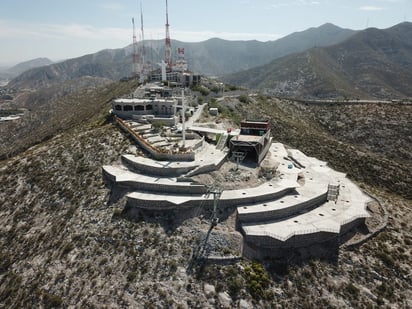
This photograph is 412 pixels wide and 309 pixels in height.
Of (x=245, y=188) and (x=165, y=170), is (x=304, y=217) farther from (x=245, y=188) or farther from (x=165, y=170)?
(x=165, y=170)

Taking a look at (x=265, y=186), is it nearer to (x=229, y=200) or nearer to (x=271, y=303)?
(x=229, y=200)

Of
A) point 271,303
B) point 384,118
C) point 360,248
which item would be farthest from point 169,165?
point 384,118

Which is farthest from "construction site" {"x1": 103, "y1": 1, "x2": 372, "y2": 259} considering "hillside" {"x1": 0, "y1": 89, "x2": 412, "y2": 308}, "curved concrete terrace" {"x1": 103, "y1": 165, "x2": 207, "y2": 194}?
"hillside" {"x1": 0, "y1": 89, "x2": 412, "y2": 308}

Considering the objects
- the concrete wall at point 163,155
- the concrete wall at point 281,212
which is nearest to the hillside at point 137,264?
the concrete wall at point 281,212

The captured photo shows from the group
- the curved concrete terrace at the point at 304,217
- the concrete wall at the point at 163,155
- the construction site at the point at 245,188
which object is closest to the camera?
the curved concrete terrace at the point at 304,217

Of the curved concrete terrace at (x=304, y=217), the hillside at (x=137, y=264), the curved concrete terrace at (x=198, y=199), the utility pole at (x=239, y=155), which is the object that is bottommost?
the hillside at (x=137, y=264)

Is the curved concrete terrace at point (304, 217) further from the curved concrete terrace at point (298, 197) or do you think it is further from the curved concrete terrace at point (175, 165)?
the curved concrete terrace at point (175, 165)

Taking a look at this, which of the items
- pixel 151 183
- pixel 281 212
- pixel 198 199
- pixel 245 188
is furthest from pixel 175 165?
pixel 281 212
